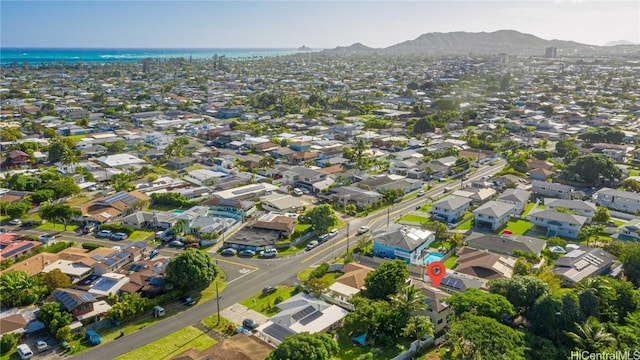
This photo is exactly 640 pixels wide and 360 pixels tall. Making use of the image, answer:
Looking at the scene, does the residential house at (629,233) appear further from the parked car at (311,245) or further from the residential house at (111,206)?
the residential house at (111,206)

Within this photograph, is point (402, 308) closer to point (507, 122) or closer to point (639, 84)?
point (507, 122)

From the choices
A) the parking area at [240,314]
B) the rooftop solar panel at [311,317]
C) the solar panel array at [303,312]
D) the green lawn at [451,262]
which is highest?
the solar panel array at [303,312]

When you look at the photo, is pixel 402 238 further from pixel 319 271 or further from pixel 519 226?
pixel 519 226

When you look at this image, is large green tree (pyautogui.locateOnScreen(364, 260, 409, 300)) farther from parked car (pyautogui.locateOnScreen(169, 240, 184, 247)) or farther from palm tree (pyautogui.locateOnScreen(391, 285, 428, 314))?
parked car (pyautogui.locateOnScreen(169, 240, 184, 247))

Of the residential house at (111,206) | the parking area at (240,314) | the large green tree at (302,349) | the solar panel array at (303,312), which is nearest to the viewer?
the large green tree at (302,349)

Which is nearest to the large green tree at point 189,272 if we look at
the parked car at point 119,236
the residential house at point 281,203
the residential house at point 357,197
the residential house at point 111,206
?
the parked car at point 119,236
